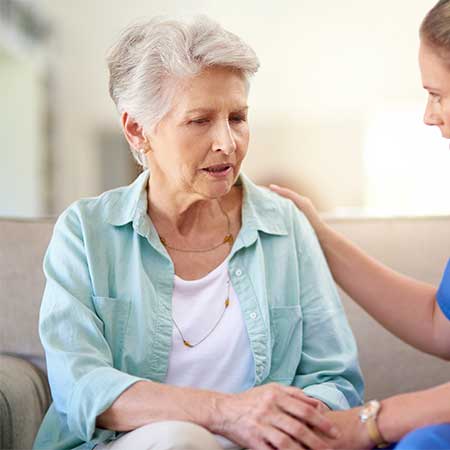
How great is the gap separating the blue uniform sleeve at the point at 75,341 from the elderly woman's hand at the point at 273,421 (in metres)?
0.18

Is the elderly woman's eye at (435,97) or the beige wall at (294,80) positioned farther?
the beige wall at (294,80)

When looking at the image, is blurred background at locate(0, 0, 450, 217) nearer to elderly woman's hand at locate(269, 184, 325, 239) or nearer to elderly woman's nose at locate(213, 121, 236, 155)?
elderly woman's hand at locate(269, 184, 325, 239)

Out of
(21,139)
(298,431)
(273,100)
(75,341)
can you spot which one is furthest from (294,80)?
(298,431)

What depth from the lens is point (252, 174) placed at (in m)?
5.33

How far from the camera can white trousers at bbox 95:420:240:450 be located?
116 cm

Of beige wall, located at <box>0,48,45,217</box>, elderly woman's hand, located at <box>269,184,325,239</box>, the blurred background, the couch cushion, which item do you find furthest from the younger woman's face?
beige wall, located at <box>0,48,45,217</box>

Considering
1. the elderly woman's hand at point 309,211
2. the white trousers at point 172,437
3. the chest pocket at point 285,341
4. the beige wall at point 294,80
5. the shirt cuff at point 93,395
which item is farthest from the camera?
the beige wall at point 294,80

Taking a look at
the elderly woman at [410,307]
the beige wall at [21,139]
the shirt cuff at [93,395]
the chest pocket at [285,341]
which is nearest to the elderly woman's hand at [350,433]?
the elderly woman at [410,307]

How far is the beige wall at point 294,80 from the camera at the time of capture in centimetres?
509

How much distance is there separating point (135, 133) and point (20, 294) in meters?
0.48

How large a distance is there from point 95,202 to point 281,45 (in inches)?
155

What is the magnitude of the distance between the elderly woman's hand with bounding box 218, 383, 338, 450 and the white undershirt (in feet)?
0.61

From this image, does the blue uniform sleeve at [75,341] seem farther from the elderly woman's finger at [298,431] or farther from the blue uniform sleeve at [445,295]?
the blue uniform sleeve at [445,295]

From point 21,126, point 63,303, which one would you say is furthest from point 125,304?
point 21,126
